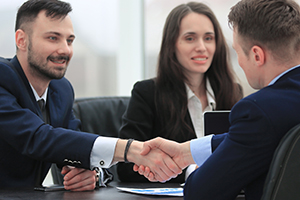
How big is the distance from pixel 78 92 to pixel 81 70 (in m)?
0.22

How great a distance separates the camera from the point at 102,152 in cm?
154

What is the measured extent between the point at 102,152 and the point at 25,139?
329 mm

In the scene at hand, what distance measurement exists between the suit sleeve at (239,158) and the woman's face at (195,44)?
119 centimetres

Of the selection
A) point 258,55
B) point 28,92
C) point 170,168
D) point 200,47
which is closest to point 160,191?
point 170,168

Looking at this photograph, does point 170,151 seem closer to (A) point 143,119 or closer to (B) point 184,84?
(A) point 143,119

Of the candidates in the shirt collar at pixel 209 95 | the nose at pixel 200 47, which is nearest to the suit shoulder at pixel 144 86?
the shirt collar at pixel 209 95

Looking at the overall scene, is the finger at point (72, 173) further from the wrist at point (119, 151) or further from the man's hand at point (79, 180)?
the wrist at point (119, 151)

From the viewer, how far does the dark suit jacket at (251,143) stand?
0.94m

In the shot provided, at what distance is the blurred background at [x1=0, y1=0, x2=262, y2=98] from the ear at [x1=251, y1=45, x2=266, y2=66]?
240cm

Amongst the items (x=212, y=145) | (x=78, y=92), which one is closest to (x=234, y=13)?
(x=212, y=145)

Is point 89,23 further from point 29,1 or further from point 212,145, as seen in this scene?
point 212,145

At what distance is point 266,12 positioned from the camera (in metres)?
1.07

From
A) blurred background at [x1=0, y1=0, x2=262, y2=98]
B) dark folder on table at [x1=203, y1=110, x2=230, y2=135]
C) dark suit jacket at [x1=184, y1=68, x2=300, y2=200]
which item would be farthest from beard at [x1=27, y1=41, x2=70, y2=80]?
blurred background at [x1=0, y1=0, x2=262, y2=98]

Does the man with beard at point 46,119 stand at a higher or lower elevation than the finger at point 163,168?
higher
